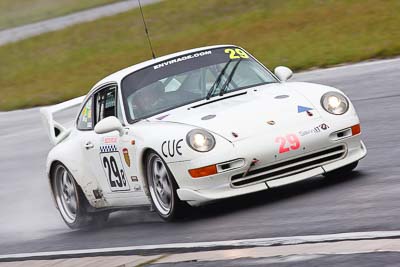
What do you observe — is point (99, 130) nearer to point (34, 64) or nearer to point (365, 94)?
point (365, 94)

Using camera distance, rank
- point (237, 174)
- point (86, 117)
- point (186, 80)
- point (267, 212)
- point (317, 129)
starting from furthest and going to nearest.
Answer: point (86, 117) → point (186, 80) → point (317, 129) → point (237, 174) → point (267, 212)

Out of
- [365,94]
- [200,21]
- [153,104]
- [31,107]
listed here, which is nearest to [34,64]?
[200,21]

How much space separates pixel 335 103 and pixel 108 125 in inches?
69.6

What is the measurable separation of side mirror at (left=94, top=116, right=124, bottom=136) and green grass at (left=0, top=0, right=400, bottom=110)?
31.9ft

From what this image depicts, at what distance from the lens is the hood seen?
7.96 m

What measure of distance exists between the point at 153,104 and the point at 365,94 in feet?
18.9

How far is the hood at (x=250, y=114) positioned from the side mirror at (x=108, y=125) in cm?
32

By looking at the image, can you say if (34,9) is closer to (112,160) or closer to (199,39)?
(199,39)

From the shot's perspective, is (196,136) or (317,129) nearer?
(196,136)

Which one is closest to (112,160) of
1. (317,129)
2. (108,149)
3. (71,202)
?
(108,149)

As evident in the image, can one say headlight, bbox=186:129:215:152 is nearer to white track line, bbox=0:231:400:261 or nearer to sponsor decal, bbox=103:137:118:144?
white track line, bbox=0:231:400:261

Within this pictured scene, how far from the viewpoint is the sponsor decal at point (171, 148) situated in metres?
7.88

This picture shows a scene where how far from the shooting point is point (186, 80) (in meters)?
9.05

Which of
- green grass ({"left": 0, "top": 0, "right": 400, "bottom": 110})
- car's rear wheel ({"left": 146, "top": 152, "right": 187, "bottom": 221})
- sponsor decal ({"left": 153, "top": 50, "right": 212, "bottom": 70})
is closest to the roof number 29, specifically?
sponsor decal ({"left": 153, "top": 50, "right": 212, "bottom": 70})
